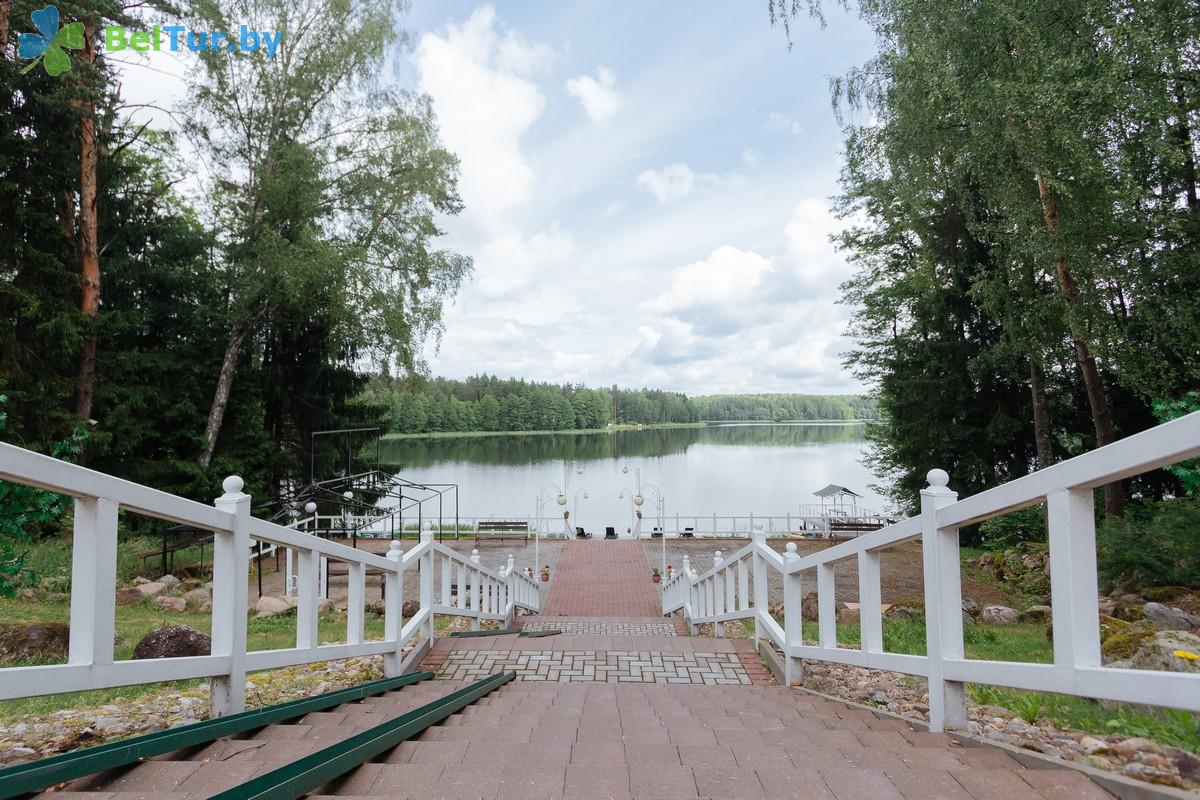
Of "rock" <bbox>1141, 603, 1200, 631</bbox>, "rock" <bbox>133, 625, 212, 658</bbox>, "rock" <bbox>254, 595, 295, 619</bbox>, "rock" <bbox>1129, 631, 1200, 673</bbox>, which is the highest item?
"rock" <bbox>1129, 631, 1200, 673</bbox>

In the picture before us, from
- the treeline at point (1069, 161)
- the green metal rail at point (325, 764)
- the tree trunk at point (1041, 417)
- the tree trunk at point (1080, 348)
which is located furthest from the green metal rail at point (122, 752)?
the tree trunk at point (1041, 417)

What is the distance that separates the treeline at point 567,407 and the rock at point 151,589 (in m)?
44.0

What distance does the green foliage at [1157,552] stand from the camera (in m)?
7.84

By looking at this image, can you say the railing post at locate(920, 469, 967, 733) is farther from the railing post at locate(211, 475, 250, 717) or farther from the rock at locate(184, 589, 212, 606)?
the rock at locate(184, 589, 212, 606)

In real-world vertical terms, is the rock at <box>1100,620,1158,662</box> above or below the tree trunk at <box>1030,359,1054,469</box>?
below

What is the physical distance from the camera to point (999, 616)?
7.67 m

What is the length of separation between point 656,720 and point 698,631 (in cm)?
535

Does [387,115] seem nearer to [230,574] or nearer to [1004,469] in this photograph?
[230,574]

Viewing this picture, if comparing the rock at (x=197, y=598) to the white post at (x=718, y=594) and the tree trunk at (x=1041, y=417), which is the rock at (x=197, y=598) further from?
the tree trunk at (x=1041, y=417)

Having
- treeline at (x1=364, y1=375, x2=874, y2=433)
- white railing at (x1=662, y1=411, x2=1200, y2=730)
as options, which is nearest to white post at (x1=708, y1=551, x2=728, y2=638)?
white railing at (x1=662, y1=411, x2=1200, y2=730)

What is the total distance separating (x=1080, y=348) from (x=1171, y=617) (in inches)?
259

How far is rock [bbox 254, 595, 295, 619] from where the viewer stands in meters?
8.40

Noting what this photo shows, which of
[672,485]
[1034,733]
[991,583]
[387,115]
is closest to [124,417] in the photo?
[387,115]

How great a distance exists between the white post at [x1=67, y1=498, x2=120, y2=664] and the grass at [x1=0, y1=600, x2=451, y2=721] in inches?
98.5
